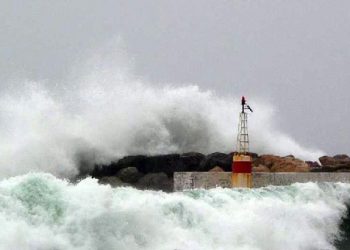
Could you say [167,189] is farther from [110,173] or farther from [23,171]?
[23,171]

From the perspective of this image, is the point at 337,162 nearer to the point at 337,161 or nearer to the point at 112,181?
the point at 337,161

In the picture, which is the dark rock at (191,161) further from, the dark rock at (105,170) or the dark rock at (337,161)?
the dark rock at (337,161)

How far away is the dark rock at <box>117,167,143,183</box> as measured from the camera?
1416 centimetres

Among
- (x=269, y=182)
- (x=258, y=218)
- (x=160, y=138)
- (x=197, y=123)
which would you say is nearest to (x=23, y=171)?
(x=160, y=138)

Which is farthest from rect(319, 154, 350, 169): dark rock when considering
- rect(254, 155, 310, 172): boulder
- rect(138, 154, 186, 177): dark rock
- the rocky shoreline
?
rect(138, 154, 186, 177): dark rock

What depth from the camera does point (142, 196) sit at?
636 cm

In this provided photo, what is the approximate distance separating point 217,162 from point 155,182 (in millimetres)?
1351

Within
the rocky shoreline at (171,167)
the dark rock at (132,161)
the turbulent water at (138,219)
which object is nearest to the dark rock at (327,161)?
the rocky shoreline at (171,167)

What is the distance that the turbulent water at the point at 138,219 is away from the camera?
5289mm

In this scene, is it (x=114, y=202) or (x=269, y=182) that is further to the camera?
(x=269, y=182)

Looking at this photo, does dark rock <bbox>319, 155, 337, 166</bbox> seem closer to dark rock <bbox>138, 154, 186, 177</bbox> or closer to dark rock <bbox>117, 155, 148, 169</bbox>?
dark rock <bbox>138, 154, 186, 177</bbox>

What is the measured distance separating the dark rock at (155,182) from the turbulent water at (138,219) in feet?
17.4

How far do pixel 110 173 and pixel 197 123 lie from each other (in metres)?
3.56

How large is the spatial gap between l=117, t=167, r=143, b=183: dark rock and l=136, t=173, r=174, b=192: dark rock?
17cm
